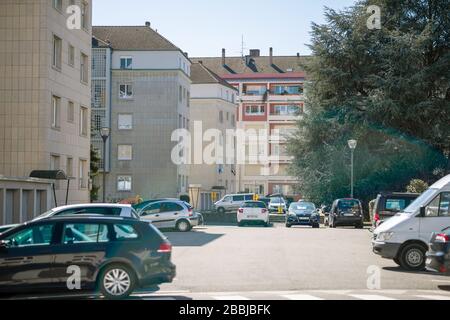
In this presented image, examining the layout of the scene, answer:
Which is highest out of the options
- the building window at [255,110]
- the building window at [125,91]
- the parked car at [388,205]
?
the building window at [255,110]

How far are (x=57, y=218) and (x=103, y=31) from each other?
6646cm

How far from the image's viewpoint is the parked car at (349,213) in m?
43.7

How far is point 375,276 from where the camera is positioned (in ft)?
56.7

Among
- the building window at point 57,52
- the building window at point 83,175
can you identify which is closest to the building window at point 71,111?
the building window at point 57,52

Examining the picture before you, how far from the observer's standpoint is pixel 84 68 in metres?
44.1

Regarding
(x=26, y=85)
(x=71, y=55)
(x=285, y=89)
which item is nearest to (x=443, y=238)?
(x=26, y=85)

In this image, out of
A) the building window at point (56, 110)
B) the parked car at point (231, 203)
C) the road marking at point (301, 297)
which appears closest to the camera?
the road marking at point (301, 297)

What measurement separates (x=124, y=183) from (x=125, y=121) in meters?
5.76

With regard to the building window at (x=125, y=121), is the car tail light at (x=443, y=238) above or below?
below

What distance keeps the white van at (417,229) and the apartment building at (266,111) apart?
89.2 metres

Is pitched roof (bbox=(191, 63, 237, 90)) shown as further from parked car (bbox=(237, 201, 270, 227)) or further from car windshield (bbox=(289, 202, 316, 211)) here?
A: parked car (bbox=(237, 201, 270, 227))

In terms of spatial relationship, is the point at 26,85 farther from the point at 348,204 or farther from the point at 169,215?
the point at 348,204

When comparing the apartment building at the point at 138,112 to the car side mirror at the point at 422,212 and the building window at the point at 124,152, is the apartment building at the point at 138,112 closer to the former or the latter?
the building window at the point at 124,152

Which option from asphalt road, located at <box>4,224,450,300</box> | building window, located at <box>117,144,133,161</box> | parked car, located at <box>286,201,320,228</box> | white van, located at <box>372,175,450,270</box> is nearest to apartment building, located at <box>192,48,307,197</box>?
building window, located at <box>117,144,133,161</box>
